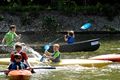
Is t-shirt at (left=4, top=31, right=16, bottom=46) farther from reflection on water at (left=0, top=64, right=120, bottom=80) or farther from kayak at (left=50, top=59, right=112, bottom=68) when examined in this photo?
reflection on water at (left=0, top=64, right=120, bottom=80)

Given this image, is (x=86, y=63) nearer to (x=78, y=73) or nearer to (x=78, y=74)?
(x=78, y=73)

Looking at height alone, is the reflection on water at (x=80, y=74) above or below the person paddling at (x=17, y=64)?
below

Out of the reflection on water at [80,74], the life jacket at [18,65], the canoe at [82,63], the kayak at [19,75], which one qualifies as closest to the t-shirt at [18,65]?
the life jacket at [18,65]

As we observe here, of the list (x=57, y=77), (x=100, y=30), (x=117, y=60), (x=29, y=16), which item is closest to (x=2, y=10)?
(x=29, y=16)

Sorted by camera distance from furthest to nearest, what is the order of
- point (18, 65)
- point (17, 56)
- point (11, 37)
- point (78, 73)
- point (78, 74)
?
point (11, 37) → point (78, 73) → point (78, 74) → point (18, 65) → point (17, 56)

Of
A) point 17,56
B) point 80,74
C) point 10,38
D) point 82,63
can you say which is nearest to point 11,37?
point 10,38

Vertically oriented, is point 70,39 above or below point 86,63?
below

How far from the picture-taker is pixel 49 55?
15.0 meters

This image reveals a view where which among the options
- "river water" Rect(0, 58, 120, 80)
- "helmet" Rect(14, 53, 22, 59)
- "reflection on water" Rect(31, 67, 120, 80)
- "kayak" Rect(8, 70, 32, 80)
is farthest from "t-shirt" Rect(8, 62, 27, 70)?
"reflection on water" Rect(31, 67, 120, 80)

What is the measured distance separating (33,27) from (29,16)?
104cm

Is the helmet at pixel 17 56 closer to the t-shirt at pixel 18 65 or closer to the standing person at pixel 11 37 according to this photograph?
the t-shirt at pixel 18 65

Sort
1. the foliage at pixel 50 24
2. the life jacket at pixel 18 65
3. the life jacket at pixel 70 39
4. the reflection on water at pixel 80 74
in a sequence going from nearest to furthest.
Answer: the life jacket at pixel 18 65 → the reflection on water at pixel 80 74 → the life jacket at pixel 70 39 → the foliage at pixel 50 24

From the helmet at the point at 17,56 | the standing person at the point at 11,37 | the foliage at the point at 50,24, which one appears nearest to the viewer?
the helmet at the point at 17,56

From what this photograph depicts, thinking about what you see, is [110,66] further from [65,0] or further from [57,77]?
[65,0]
